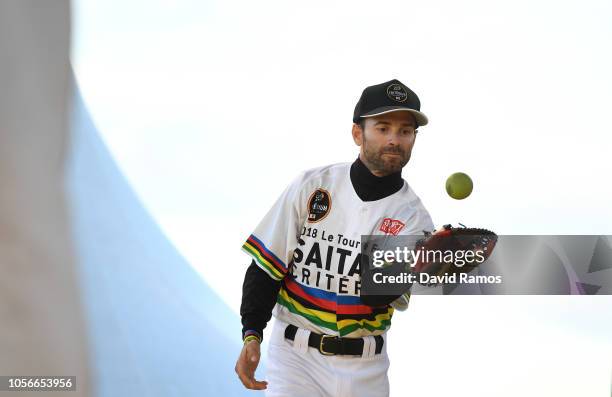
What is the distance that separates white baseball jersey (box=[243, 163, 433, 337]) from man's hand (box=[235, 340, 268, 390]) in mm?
249

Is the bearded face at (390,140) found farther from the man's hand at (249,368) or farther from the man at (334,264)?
the man's hand at (249,368)

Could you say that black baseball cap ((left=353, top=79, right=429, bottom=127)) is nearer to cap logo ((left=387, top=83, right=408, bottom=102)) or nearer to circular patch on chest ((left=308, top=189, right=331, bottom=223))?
cap logo ((left=387, top=83, right=408, bottom=102))

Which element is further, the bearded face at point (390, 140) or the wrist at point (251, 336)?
the bearded face at point (390, 140)

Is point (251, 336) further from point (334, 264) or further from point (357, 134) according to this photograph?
point (357, 134)

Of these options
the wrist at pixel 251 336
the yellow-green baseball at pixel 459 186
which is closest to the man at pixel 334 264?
the wrist at pixel 251 336

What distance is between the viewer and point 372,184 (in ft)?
10.4

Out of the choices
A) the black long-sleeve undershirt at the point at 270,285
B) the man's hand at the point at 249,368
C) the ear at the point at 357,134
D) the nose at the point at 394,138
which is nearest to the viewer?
the man's hand at the point at 249,368

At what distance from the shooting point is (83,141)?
594 cm

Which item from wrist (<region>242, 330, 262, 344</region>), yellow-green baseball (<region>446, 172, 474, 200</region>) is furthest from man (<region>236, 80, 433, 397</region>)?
yellow-green baseball (<region>446, 172, 474, 200</region>)

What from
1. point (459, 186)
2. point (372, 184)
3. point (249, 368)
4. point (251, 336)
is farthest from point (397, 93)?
point (249, 368)

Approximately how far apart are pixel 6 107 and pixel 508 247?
3395mm

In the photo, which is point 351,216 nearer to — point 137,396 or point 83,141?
point 137,396

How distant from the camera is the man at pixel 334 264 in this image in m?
2.98

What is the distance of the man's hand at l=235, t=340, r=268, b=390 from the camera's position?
2830 mm
